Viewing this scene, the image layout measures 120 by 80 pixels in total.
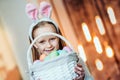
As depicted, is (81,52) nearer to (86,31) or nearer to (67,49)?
(86,31)

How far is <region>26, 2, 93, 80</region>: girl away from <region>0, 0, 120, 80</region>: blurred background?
91 centimetres

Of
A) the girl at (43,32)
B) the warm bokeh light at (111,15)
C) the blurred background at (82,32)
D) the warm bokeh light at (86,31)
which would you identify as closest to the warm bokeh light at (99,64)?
the blurred background at (82,32)

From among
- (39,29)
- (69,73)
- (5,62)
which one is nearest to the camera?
(69,73)

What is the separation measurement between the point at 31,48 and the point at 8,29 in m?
0.98

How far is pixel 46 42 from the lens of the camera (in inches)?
46.7

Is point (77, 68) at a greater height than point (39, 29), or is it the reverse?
point (39, 29)

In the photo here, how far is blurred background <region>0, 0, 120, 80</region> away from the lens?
7.09 ft

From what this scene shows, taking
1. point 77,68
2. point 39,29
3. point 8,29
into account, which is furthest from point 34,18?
point 8,29

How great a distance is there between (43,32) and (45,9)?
0.31 ft

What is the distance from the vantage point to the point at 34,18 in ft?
4.08

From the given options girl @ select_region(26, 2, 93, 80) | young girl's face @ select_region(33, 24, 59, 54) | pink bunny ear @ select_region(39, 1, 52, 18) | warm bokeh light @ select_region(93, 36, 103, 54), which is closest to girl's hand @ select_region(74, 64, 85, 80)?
girl @ select_region(26, 2, 93, 80)

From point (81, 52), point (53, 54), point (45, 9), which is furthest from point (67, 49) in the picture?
point (81, 52)

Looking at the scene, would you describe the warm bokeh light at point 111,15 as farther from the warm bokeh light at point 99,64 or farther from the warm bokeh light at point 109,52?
the warm bokeh light at point 99,64

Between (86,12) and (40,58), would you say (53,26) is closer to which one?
(40,58)
